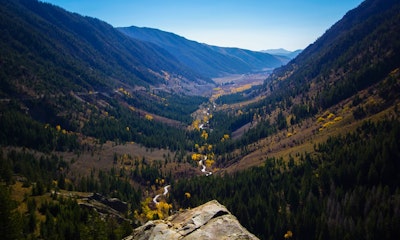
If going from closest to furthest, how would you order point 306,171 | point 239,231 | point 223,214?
point 239,231
point 223,214
point 306,171

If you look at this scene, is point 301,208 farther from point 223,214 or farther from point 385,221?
point 223,214

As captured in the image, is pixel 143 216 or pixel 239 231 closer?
pixel 239 231

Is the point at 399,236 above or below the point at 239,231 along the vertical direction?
below

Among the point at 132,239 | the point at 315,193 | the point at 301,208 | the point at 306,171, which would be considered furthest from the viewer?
the point at 306,171

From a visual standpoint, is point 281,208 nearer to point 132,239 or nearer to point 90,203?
point 90,203

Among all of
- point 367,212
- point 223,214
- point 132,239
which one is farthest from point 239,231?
point 367,212

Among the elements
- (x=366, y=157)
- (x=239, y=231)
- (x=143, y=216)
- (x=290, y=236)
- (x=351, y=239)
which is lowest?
(x=143, y=216)

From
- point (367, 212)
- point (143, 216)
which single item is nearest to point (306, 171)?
point (367, 212)
